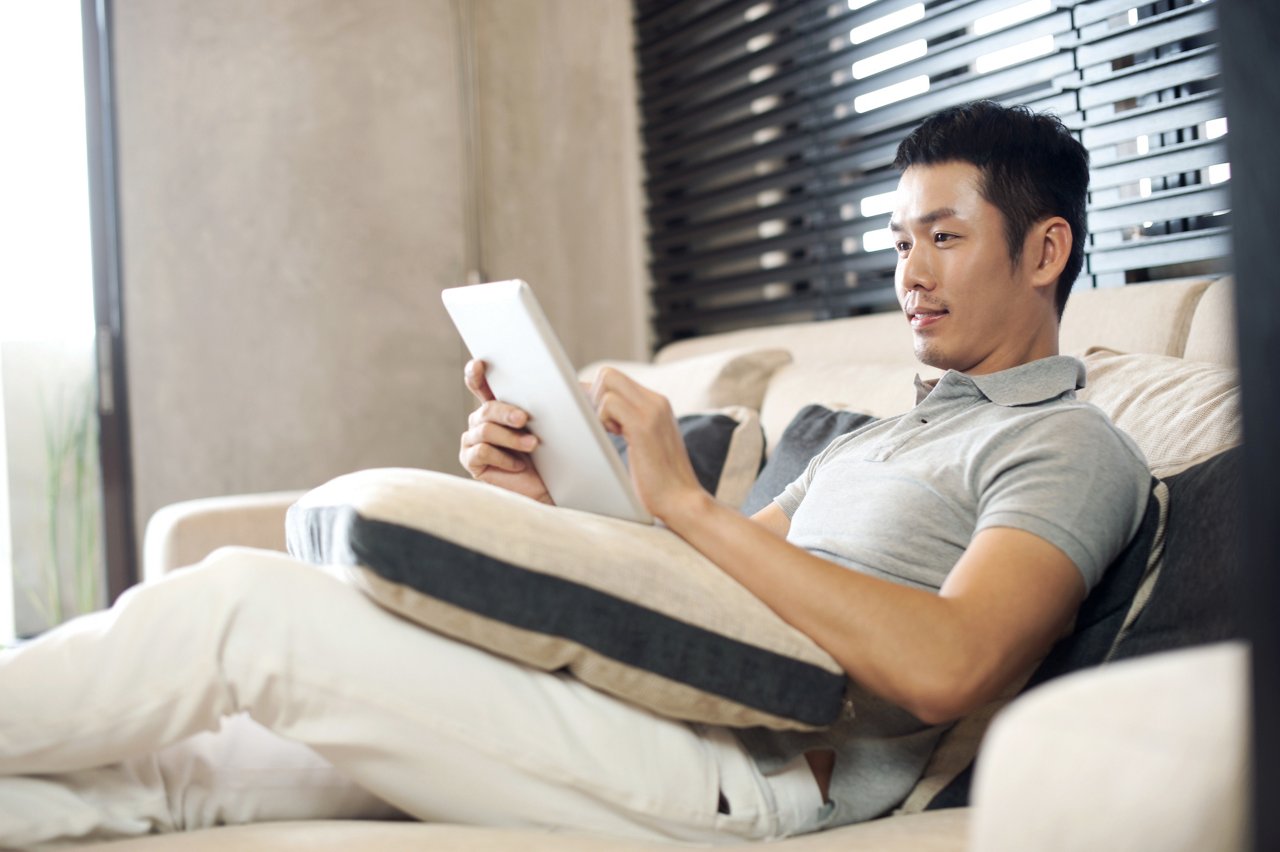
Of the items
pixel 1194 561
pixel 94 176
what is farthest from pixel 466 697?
pixel 94 176

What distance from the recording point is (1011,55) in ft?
7.73

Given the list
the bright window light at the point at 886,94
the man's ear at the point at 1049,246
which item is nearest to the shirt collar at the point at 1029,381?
the man's ear at the point at 1049,246

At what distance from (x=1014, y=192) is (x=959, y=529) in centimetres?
45

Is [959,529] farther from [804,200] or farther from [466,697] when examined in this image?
[804,200]

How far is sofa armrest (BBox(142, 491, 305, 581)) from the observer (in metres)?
2.37

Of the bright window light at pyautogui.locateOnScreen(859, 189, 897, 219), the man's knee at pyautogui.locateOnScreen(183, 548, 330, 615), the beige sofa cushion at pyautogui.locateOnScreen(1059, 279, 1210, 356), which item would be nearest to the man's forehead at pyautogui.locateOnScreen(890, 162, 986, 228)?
the beige sofa cushion at pyautogui.locateOnScreen(1059, 279, 1210, 356)

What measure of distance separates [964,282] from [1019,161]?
157 millimetres

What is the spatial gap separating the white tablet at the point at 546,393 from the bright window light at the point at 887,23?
1554mm

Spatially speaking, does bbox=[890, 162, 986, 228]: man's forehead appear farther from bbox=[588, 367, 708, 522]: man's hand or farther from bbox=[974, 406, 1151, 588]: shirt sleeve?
bbox=[588, 367, 708, 522]: man's hand

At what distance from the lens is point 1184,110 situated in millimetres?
1838

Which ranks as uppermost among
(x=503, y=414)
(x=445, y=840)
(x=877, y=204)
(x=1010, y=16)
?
(x=1010, y=16)

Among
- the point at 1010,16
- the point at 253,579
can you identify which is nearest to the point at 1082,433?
the point at 253,579

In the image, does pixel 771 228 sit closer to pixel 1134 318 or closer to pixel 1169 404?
pixel 1134 318

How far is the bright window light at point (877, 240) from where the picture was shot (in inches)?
100
